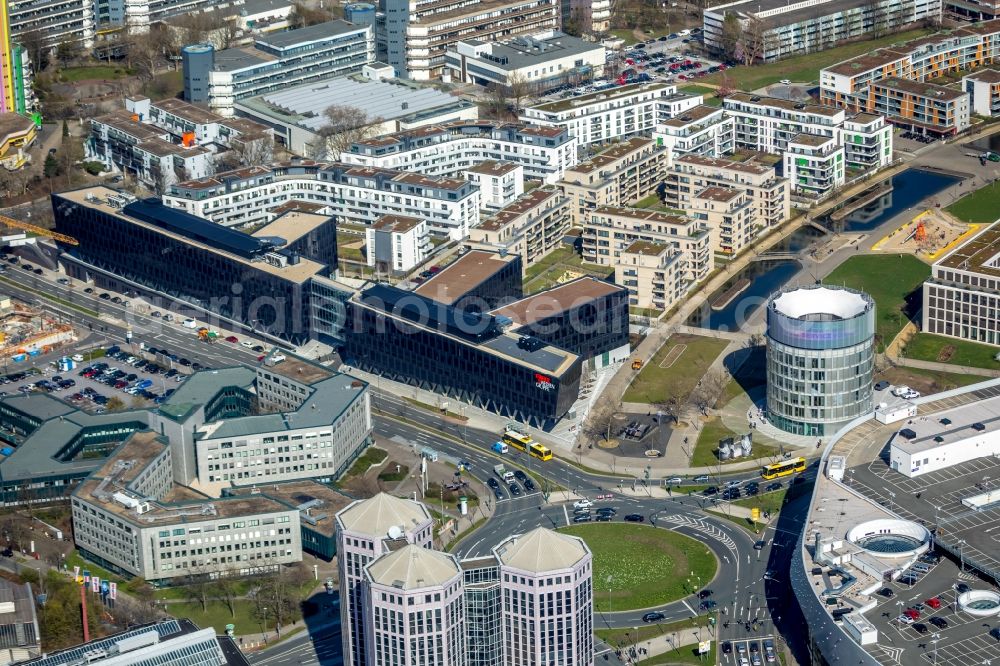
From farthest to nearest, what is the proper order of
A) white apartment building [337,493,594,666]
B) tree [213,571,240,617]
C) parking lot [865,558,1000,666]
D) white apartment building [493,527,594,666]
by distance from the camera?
tree [213,571,240,617], parking lot [865,558,1000,666], white apartment building [493,527,594,666], white apartment building [337,493,594,666]

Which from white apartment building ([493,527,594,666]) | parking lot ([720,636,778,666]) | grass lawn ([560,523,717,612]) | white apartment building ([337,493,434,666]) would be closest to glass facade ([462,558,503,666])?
white apartment building ([493,527,594,666])

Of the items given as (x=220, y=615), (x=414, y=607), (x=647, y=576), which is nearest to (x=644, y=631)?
(x=647, y=576)

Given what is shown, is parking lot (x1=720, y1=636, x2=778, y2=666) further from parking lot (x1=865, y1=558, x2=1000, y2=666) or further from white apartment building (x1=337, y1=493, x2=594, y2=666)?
white apartment building (x1=337, y1=493, x2=594, y2=666)

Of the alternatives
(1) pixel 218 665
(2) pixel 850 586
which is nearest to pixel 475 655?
(1) pixel 218 665

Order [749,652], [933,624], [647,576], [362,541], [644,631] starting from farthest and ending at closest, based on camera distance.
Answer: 1. [647,576]
2. [644,631]
3. [749,652]
4. [362,541]
5. [933,624]

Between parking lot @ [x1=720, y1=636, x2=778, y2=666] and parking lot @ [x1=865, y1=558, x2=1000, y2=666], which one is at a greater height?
parking lot @ [x1=865, y1=558, x2=1000, y2=666]

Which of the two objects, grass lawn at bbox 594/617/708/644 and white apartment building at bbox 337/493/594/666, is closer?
white apartment building at bbox 337/493/594/666

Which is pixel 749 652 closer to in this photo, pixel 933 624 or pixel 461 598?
pixel 933 624
